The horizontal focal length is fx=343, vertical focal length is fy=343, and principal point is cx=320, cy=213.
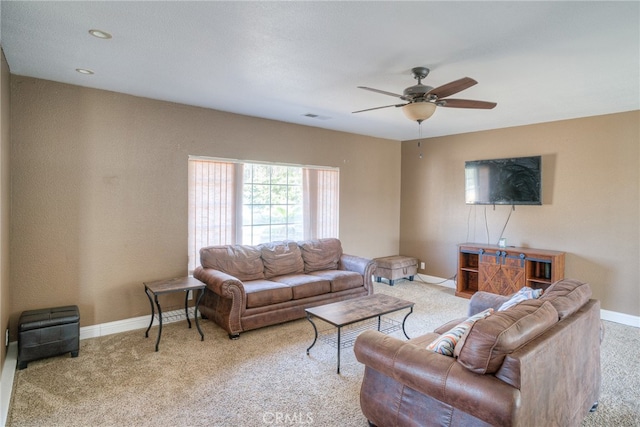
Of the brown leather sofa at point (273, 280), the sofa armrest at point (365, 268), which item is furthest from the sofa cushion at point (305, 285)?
the sofa armrest at point (365, 268)

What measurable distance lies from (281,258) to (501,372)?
341cm

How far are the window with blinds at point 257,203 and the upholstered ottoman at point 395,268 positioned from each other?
3.43 feet

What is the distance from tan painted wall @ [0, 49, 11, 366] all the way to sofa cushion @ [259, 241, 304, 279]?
2.56 metres

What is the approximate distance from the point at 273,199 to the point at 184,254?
151 centimetres

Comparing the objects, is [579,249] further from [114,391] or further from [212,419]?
[114,391]

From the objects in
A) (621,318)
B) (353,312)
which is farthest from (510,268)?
(353,312)

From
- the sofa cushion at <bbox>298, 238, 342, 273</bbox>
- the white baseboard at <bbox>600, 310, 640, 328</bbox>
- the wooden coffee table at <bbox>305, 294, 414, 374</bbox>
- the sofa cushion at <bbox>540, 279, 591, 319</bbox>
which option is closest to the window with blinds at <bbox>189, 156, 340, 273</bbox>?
the sofa cushion at <bbox>298, 238, 342, 273</bbox>

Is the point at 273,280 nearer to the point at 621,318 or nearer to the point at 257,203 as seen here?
the point at 257,203

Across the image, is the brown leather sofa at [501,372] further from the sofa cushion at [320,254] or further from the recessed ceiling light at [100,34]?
the sofa cushion at [320,254]

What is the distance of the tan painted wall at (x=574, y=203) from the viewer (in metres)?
4.32

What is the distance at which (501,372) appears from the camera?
63.3 inches

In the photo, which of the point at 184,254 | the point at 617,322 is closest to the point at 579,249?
the point at 617,322

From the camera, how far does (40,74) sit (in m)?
3.26

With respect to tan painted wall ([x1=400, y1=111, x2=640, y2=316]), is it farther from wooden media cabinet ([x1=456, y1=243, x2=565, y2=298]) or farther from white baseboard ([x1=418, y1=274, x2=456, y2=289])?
wooden media cabinet ([x1=456, y1=243, x2=565, y2=298])
